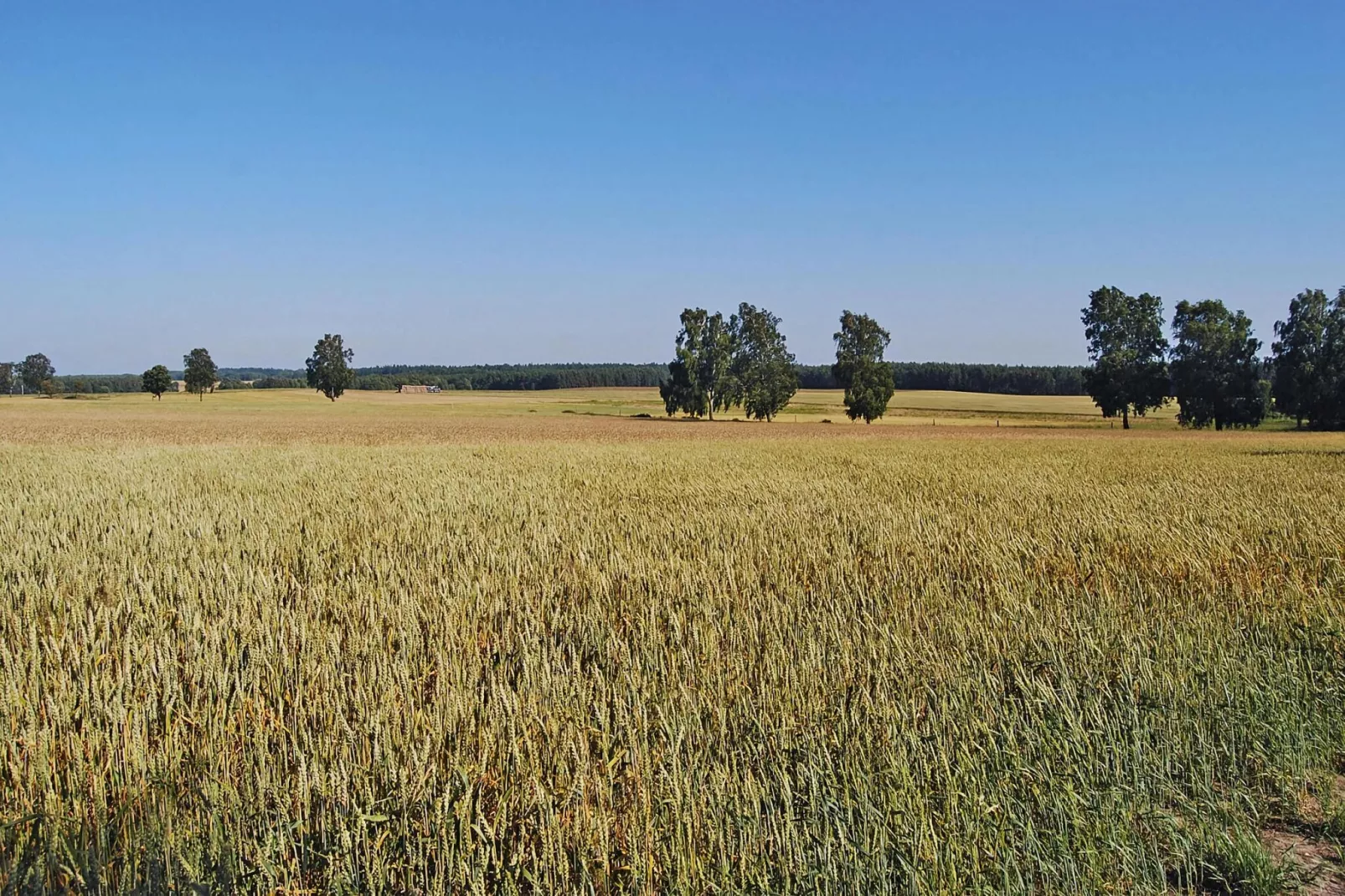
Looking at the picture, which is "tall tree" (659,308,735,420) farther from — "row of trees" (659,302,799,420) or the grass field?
the grass field

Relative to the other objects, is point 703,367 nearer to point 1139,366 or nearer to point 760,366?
point 760,366

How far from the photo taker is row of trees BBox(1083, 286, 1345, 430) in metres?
A: 68.7

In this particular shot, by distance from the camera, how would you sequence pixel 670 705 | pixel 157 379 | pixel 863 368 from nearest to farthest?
pixel 670 705 < pixel 863 368 < pixel 157 379

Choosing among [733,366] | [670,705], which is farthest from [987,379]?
[670,705]

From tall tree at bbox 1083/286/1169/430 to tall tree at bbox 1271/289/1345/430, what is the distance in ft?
33.7

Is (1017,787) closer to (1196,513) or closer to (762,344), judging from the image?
(1196,513)

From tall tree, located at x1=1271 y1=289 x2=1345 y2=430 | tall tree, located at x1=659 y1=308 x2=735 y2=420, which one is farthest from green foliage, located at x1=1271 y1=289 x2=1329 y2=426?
tall tree, located at x1=659 y1=308 x2=735 y2=420

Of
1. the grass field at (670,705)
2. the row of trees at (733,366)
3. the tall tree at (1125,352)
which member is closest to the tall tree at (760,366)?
the row of trees at (733,366)

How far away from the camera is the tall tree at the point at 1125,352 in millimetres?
68750

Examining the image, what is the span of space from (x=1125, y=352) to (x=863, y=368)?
2105cm

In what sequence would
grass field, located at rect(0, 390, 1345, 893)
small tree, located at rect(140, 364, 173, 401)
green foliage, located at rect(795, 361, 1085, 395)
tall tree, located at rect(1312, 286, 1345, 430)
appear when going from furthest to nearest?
green foliage, located at rect(795, 361, 1085, 395) → small tree, located at rect(140, 364, 173, 401) → tall tree, located at rect(1312, 286, 1345, 430) → grass field, located at rect(0, 390, 1345, 893)

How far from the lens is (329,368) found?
411ft

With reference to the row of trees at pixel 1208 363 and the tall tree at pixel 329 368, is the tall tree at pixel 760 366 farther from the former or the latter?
the tall tree at pixel 329 368

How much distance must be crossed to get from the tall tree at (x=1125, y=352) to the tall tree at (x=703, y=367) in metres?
32.9
